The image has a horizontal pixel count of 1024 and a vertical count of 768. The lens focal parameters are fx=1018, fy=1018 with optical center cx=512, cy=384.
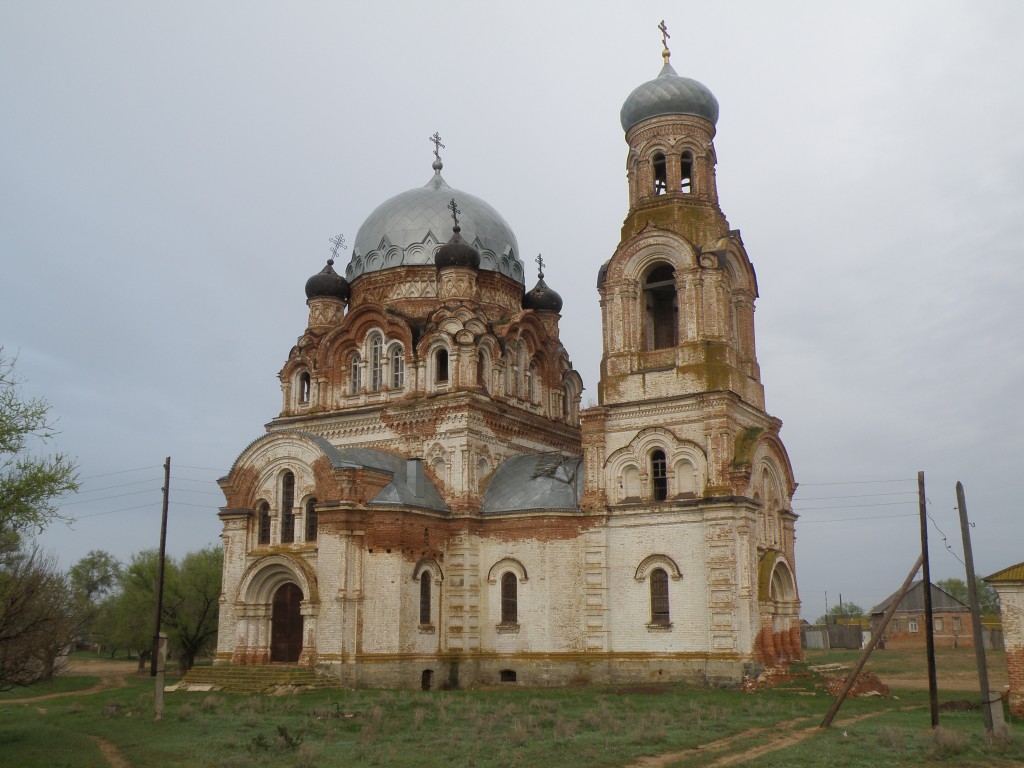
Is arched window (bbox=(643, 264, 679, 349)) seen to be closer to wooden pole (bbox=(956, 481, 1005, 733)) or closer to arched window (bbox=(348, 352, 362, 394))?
arched window (bbox=(348, 352, 362, 394))

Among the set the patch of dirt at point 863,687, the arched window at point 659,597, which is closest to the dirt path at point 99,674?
the arched window at point 659,597

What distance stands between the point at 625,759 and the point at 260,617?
16.2 metres

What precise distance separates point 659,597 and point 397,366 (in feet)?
36.4

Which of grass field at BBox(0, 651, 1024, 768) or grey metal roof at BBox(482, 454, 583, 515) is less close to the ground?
grey metal roof at BBox(482, 454, 583, 515)

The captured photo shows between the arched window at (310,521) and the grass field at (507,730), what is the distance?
464cm

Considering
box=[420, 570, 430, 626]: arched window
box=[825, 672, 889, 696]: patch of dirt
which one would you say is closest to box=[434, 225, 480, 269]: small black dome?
box=[420, 570, 430, 626]: arched window

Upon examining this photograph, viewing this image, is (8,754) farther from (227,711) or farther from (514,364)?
(514,364)

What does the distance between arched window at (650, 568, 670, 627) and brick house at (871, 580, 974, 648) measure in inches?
1037

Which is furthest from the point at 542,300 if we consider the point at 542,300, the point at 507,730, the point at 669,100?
the point at 507,730

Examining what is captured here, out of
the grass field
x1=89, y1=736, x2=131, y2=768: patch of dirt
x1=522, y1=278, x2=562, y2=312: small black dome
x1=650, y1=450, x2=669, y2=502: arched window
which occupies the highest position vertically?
x1=522, y1=278, x2=562, y2=312: small black dome

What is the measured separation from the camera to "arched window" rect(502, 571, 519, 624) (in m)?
28.8

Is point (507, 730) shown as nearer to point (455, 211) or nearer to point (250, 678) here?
point (250, 678)

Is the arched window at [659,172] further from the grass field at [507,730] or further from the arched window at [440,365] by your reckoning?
the grass field at [507,730]

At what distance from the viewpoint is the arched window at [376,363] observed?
32344 mm
